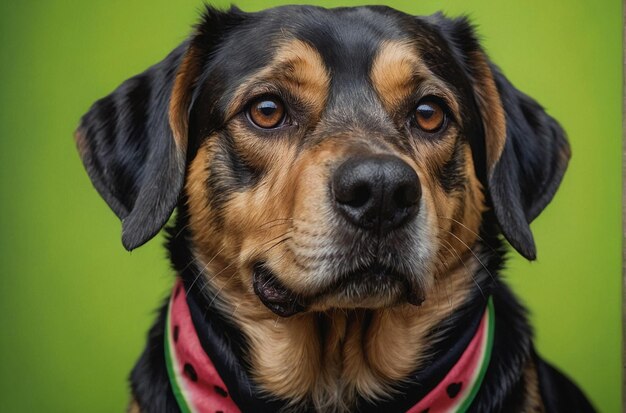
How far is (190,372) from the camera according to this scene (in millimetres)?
2967

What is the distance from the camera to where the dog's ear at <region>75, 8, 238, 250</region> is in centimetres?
290

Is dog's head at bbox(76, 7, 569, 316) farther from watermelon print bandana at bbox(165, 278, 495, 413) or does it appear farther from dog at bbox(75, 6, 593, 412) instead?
watermelon print bandana at bbox(165, 278, 495, 413)

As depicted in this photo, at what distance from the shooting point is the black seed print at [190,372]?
296 centimetres

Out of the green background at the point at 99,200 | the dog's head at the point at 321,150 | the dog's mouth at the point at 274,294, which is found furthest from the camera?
the green background at the point at 99,200

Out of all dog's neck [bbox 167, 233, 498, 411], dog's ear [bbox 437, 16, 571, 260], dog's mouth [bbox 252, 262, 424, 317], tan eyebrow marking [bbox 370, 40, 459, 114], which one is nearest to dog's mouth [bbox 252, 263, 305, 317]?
dog's mouth [bbox 252, 262, 424, 317]

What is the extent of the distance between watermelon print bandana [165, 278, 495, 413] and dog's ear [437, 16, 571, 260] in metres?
0.37

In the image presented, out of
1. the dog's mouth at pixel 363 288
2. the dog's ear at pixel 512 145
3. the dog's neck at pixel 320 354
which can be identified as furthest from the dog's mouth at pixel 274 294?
the dog's ear at pixel 512 145

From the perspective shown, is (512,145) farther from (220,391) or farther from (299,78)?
(220,391)

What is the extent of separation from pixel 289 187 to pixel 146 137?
2.25 ft

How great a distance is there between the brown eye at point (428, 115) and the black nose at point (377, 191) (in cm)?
55

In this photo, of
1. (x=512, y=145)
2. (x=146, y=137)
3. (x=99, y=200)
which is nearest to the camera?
(x=146, y=137)

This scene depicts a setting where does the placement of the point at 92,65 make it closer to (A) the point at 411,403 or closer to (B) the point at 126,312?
(B) the point at 126,312

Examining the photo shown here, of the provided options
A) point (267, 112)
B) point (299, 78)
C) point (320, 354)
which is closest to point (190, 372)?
point (320, 354)

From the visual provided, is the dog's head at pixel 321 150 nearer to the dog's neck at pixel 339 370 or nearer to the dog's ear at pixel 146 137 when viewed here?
the dog's ear at pixel 146 137
